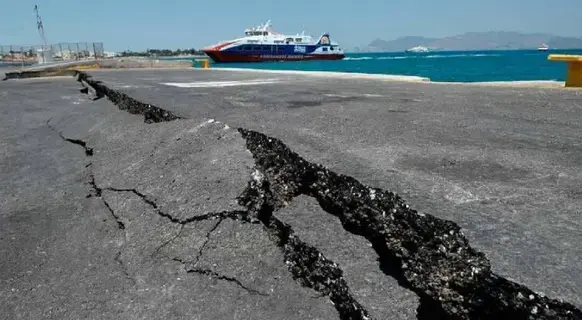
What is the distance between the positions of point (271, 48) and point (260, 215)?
70.1 metres

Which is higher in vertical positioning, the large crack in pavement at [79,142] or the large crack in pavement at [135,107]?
the large crack in pavement at [135,107]

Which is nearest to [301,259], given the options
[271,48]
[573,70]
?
[573,70]

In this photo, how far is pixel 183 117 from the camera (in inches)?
222

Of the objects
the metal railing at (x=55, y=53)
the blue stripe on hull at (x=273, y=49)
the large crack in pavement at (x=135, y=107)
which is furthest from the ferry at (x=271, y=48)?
the large crack in pavement at (x=135, y=107)

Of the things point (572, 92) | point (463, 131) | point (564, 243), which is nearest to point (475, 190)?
point (564, 243)

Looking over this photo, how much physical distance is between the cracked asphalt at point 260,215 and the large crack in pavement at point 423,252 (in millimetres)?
49

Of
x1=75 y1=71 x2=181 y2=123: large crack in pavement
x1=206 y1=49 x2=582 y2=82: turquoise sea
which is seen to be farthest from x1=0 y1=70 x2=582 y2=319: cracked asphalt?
x1=206 y1=49 x2=582 y2=82: turquoise sea

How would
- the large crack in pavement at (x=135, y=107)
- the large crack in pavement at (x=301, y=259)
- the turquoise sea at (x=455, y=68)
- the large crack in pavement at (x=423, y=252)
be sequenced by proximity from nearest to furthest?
the large crack in pavement at (x=423, y=252) → the large crack in pavement at (x=301, y=259) → the large crack in pavement at (x=135, y=107) → the turquoise sea at (x=455, y=68)

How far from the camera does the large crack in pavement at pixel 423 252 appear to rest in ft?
5.76

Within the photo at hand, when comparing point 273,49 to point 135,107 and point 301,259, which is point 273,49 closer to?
point 135,107

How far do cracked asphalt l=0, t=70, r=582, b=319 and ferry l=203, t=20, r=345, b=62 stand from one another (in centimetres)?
6402

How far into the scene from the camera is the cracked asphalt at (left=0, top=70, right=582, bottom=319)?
2.26m

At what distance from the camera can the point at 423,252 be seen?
219 cm

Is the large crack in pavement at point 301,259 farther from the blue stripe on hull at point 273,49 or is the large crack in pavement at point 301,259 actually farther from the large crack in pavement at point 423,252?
the blue stripe on hull at point 273,49
